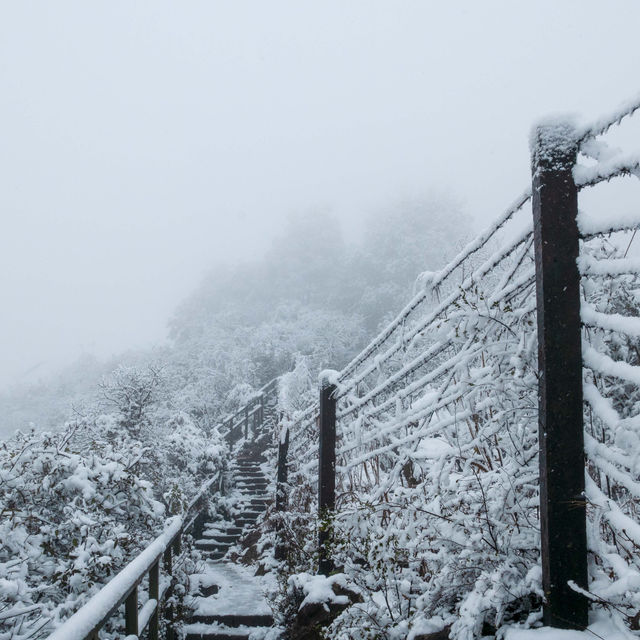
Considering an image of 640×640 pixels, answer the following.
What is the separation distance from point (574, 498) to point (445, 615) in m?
0.87

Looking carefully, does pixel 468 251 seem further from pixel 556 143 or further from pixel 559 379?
pixel 559 379

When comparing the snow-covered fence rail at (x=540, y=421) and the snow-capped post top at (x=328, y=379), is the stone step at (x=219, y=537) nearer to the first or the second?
the snow-capped post top at (x=328, y=379)

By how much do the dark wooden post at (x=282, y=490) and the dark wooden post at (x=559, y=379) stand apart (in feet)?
15.8

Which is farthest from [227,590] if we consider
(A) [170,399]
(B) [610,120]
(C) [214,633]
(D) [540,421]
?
(A) [170,399]

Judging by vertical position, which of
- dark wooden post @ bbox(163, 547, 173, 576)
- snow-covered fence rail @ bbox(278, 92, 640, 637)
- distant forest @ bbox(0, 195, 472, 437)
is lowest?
dark wooden post @ bbox(163, 547, 173, 576)

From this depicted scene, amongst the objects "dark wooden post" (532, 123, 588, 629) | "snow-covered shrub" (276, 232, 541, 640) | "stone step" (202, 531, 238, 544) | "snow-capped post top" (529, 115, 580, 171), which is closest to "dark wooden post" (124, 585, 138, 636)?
"snow-covered shrub" (276, 232, 541, 640)

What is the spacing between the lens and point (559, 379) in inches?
63.2

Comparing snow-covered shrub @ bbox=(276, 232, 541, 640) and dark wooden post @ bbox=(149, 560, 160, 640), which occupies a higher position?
snow-covered shrub @ bbox=(276, 232, 541, 640)

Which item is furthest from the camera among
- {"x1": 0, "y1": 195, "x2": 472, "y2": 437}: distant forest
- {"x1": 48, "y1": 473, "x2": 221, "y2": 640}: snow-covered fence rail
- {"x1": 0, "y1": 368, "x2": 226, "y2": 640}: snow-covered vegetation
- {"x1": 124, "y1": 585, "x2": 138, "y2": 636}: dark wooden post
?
{"x1": 0, "y1": 195, "x2": 472, "y2": 437}: distant forest

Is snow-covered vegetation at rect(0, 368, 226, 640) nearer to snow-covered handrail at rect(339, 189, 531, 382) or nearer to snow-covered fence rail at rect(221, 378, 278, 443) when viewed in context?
snow-covered handrail at rect(339, 189, 531, 382)

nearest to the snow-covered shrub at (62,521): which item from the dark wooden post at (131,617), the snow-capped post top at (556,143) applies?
the dark wooden post at (131,617)

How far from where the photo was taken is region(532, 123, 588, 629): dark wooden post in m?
1.56

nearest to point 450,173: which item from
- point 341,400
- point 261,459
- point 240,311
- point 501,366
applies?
point 240,311

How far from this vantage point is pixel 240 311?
26047mm
